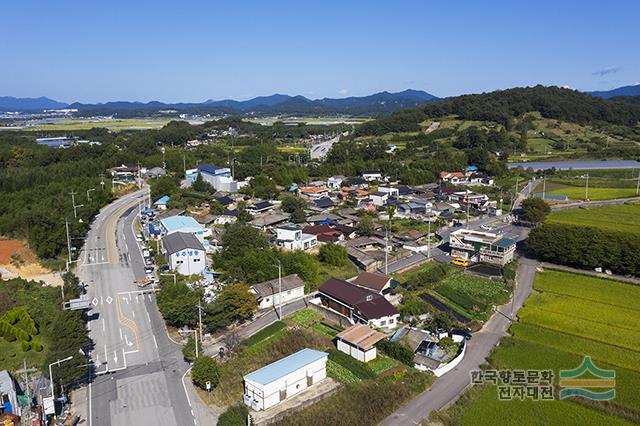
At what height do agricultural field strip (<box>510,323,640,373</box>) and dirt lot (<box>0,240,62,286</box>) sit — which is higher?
dirt lot (<box>0,240,62,286</box>)

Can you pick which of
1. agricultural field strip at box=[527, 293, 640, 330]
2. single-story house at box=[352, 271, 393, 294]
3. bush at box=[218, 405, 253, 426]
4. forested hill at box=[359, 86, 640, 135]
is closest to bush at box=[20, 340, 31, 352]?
bush at box=[218, 405, 253, 426]

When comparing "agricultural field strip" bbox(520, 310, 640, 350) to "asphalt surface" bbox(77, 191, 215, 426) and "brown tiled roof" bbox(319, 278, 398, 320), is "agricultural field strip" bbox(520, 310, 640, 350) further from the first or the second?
"asphalt surface" bbox(77, 191, 215, 426)

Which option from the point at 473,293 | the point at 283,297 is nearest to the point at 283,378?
the point at 283,297

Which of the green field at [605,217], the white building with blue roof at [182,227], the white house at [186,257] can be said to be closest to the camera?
the white house at [186,257]

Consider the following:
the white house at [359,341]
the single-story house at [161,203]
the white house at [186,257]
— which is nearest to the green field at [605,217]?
the white house at [359,341]
